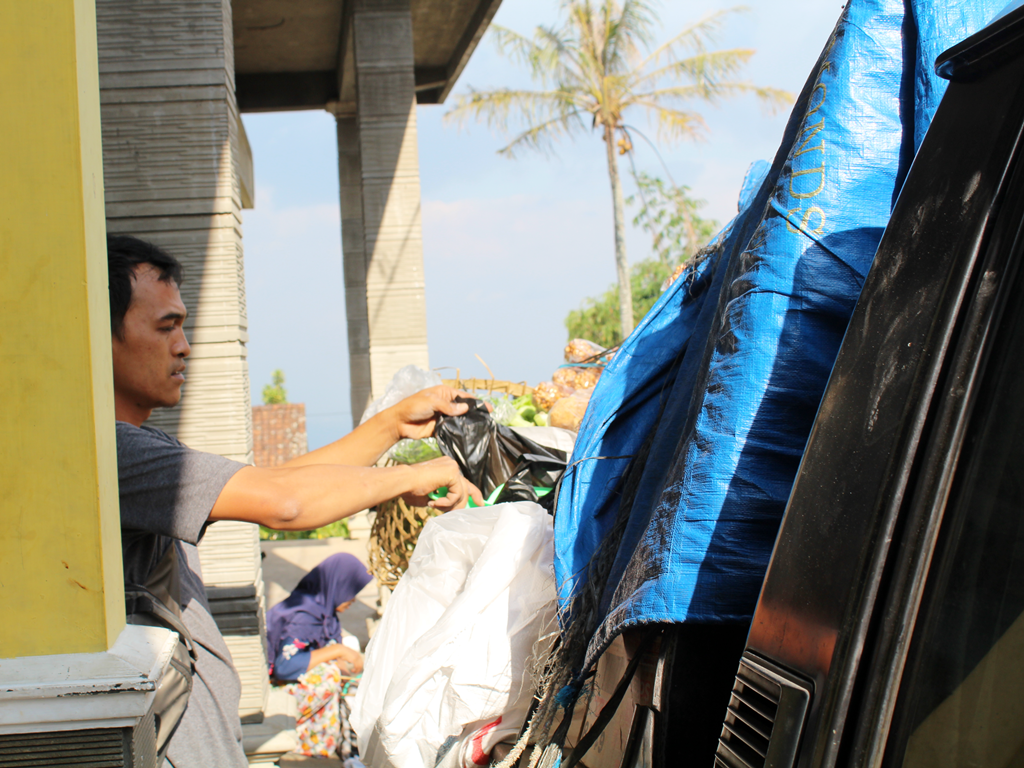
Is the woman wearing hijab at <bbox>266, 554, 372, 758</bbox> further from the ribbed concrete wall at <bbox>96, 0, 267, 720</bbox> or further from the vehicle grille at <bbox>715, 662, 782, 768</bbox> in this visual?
the vehicle grille at <bbox>715, 662, 782, 768</bbox>

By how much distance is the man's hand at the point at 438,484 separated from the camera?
2.12 metres

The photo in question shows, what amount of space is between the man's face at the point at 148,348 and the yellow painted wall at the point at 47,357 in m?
0.87

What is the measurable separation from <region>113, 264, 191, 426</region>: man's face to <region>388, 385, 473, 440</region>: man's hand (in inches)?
31.3

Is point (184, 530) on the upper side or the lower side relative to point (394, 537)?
upper

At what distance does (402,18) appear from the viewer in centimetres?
646

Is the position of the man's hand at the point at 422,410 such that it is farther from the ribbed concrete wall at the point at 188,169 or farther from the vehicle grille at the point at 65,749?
the vehicle grille at the point at 65,749

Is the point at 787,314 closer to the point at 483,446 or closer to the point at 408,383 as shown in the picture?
the point at 483,446

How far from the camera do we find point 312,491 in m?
1.89

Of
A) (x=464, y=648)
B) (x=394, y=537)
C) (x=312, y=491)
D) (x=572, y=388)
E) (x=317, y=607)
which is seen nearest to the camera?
(x=464, y=648)

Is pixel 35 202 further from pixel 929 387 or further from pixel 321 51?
pixel 321 51

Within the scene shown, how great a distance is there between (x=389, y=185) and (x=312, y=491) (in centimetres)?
519

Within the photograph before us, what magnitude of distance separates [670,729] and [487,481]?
173 cm

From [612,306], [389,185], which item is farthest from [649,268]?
[389,185]

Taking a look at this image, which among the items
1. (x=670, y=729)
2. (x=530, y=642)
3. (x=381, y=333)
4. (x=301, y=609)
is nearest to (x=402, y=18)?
(x=381, y=333)
